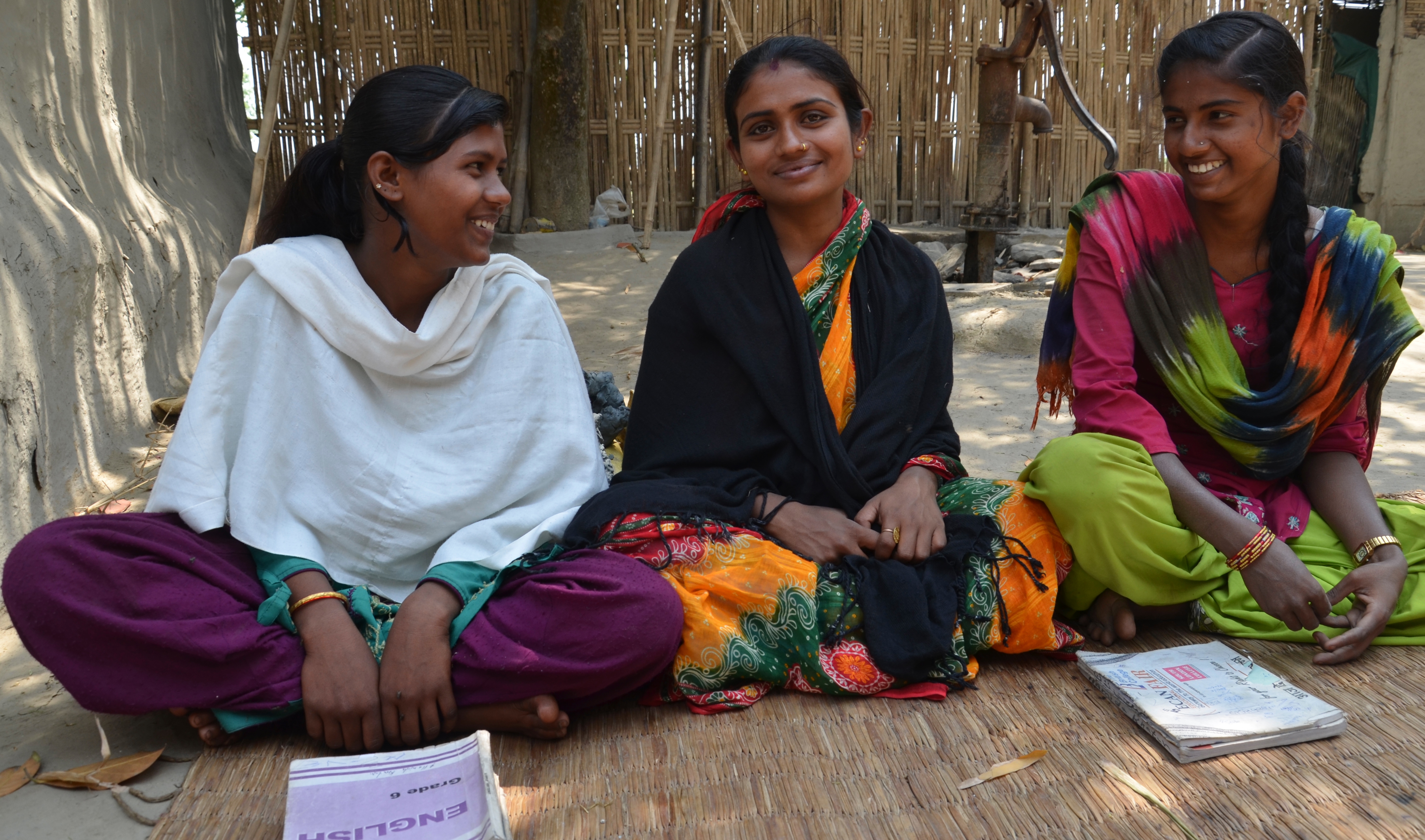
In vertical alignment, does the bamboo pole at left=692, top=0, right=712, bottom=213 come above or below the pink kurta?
above

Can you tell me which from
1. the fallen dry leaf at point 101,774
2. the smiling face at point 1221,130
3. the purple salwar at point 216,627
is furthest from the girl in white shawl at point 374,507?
the smiling face at point 1221,130

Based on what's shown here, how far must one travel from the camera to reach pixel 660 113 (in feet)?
23.8

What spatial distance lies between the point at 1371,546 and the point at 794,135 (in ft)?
5.30

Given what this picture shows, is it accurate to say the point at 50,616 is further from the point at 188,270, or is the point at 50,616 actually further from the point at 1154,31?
the point at 1154,31

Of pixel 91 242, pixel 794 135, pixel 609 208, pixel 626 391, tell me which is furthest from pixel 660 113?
pixel 794 135

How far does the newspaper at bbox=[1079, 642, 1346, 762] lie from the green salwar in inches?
5.6

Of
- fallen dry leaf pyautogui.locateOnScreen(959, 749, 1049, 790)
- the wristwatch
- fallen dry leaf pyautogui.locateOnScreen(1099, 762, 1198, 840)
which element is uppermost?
the wristwatch

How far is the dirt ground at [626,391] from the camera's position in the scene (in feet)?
6.05

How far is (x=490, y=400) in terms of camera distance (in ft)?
7.67

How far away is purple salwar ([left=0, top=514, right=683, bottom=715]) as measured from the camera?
183cm

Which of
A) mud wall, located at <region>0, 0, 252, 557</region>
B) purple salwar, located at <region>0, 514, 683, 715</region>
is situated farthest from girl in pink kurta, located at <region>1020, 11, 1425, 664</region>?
mud wall, located at <region>0, 0, 252, 557</region>

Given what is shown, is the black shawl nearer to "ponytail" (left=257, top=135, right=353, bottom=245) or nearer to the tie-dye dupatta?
the tie-dye dupatta

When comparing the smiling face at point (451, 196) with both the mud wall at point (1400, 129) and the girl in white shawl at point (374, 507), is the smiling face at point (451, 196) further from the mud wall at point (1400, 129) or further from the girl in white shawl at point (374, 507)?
the mud wall at point (1400, 129)

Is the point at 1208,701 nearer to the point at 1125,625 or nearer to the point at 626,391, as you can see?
the point at 1125,625
